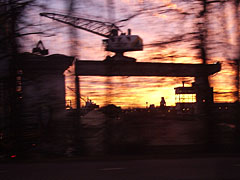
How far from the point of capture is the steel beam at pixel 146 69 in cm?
646

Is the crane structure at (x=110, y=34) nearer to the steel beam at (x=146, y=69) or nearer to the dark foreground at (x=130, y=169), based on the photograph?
the steel beam at (x=146, y=69)

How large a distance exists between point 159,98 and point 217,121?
4.52 ft

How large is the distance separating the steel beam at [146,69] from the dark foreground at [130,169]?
2.17 metres

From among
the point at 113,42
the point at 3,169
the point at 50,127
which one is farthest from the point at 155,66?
the point at 3,169

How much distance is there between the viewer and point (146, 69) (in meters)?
6.50

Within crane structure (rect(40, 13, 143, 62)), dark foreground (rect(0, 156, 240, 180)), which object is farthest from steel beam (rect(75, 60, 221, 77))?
dark foreground (rect(0, 156, 240, 180))

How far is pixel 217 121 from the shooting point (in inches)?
251

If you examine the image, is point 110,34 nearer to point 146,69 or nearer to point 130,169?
point 146,69

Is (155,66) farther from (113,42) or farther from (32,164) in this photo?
(32,164)

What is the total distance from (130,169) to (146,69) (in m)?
2.71

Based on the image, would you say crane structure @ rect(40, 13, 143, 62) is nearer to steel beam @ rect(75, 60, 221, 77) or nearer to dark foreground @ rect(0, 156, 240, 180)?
steel beam @ rect(75, 60, 221, 77)

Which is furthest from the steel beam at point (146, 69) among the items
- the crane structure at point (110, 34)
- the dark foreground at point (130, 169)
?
the dark foreground at point (130, 169)

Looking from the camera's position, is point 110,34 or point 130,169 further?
point 110,34

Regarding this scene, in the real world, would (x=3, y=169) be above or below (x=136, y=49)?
below
